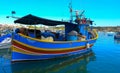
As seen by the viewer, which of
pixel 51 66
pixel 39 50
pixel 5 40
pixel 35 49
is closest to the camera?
pixel 51 66

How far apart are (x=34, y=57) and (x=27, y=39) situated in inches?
71.8

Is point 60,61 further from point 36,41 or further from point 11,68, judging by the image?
point 11,68

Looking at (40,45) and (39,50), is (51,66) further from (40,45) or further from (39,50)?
(40,45)

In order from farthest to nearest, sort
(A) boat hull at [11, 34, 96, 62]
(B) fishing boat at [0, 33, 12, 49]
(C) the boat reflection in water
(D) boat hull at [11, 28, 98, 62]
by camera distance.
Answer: (B) fishing boat at [0, 33, 12, 49] < (A) boat hull at [11, 34, 96, 62] < (D) boat hull at [11, 28, 98, 62] < (C) the boat reflection in water

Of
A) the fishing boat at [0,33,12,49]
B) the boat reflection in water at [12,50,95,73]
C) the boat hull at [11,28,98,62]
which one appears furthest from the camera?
the fishing boat at [0,33,12,49]

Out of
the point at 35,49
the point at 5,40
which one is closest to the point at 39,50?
A: the point at 35,49

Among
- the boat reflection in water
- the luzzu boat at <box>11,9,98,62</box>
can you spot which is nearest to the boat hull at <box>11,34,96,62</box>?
the luzzu boat at <box>11,9,98,62</box>

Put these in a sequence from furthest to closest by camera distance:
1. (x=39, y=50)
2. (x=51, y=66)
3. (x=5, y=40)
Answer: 1. (x=5, y=40)
2. (x=39, y=50)
3. (x=51, y=66)

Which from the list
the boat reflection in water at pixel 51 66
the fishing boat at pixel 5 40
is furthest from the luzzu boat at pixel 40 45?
the fishing boat at pixel 5 40

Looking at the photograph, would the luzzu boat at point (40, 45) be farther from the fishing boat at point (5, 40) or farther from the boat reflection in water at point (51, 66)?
the fishing boat at point (5, 40)

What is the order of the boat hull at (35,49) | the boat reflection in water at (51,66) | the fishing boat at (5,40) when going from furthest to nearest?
A: the fishing boat at (5,40), the boat hull at (35,49), the boat reflection in water at (51,66)

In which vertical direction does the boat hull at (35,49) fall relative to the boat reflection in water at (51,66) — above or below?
above

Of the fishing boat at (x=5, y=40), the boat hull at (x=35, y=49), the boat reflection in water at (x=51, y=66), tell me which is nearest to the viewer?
the boat reflection in water at (x=51, y=66)

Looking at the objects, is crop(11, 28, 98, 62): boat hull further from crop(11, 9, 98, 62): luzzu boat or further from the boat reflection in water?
the boat reflection in water
